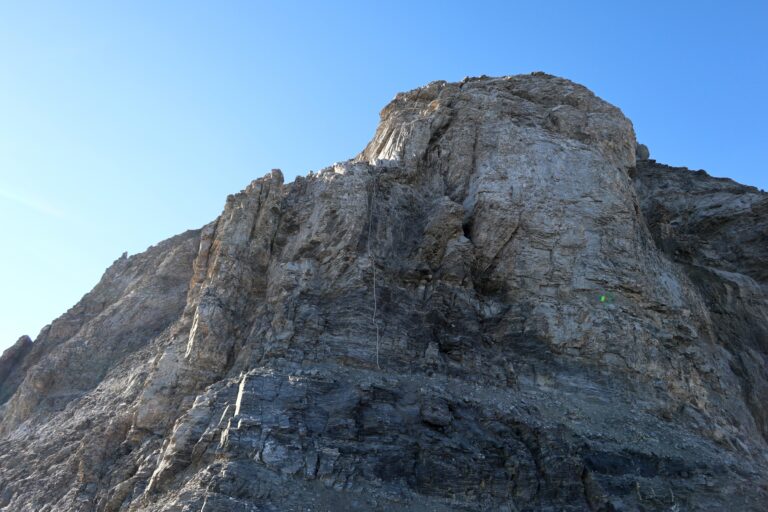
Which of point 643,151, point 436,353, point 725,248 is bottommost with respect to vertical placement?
point 436,353

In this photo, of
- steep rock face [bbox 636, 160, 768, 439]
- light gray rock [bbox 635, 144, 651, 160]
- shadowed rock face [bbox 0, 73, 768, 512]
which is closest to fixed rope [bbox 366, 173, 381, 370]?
shadowed rock face [bbox 0, 73, 768, 512]

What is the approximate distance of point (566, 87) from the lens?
38406 mm

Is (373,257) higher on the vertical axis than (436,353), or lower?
higher

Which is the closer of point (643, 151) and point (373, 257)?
point (373, 257)

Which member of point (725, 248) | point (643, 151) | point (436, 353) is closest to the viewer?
point (436, 353)

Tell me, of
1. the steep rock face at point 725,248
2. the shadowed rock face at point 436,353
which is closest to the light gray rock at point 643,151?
the steep rock face at point 725,248

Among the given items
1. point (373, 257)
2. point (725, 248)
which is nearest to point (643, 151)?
point (725, 248)

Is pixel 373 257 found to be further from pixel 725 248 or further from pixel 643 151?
pixel 643 151

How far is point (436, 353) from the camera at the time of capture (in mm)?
24391

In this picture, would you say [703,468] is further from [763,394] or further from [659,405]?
[763,394]

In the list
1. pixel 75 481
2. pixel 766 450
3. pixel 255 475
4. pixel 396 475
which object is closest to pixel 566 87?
pixel 766 450

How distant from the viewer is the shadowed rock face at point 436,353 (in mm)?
20172

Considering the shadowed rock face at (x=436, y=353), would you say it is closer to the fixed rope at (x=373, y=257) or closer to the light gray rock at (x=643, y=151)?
the fixed rope at (x=373, y=257)

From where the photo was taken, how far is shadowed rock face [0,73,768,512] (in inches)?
794
